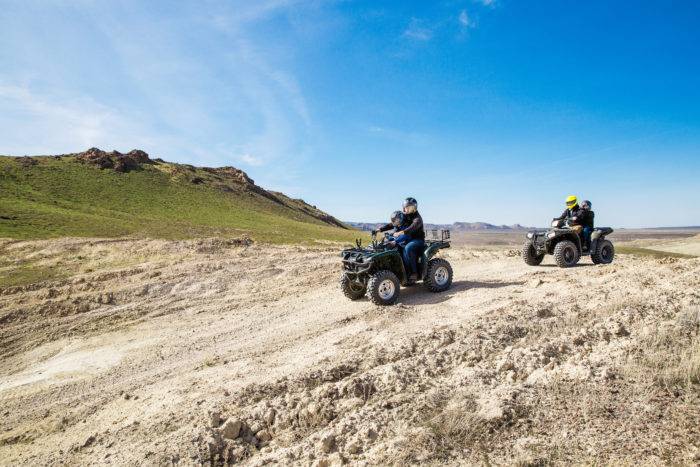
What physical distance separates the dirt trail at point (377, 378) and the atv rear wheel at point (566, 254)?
171 cm

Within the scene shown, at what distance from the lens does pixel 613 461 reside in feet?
12.9

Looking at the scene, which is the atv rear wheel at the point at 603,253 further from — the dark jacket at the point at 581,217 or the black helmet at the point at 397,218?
the black helmet at the point at 397,218

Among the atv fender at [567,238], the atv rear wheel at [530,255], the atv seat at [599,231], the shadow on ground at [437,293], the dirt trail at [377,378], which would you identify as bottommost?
the dirt trail at [377,378]

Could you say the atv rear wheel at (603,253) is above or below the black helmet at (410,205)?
below

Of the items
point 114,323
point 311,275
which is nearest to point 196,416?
point 114,323

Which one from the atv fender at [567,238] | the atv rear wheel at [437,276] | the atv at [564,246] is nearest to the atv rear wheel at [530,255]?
the atv at [564,246]

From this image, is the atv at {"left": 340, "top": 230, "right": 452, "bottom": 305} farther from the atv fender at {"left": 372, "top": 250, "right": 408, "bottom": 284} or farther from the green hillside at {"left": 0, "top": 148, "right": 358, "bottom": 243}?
the green hillside at {"left": 0, "top": 148, "right": 358, "bottom": 243}

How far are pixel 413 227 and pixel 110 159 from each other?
336 feet

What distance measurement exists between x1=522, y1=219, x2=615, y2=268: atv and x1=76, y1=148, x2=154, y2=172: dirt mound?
96.9 meters

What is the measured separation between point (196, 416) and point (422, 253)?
7498mm

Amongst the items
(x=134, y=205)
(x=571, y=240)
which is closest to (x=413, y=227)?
(x=571, y=240)

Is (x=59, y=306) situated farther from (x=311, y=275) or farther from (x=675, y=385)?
(x=675, y=385)

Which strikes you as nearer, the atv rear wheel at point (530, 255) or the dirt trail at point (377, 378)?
the dirt trail at point (377, 378)

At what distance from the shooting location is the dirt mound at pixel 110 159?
91400 millimetres
